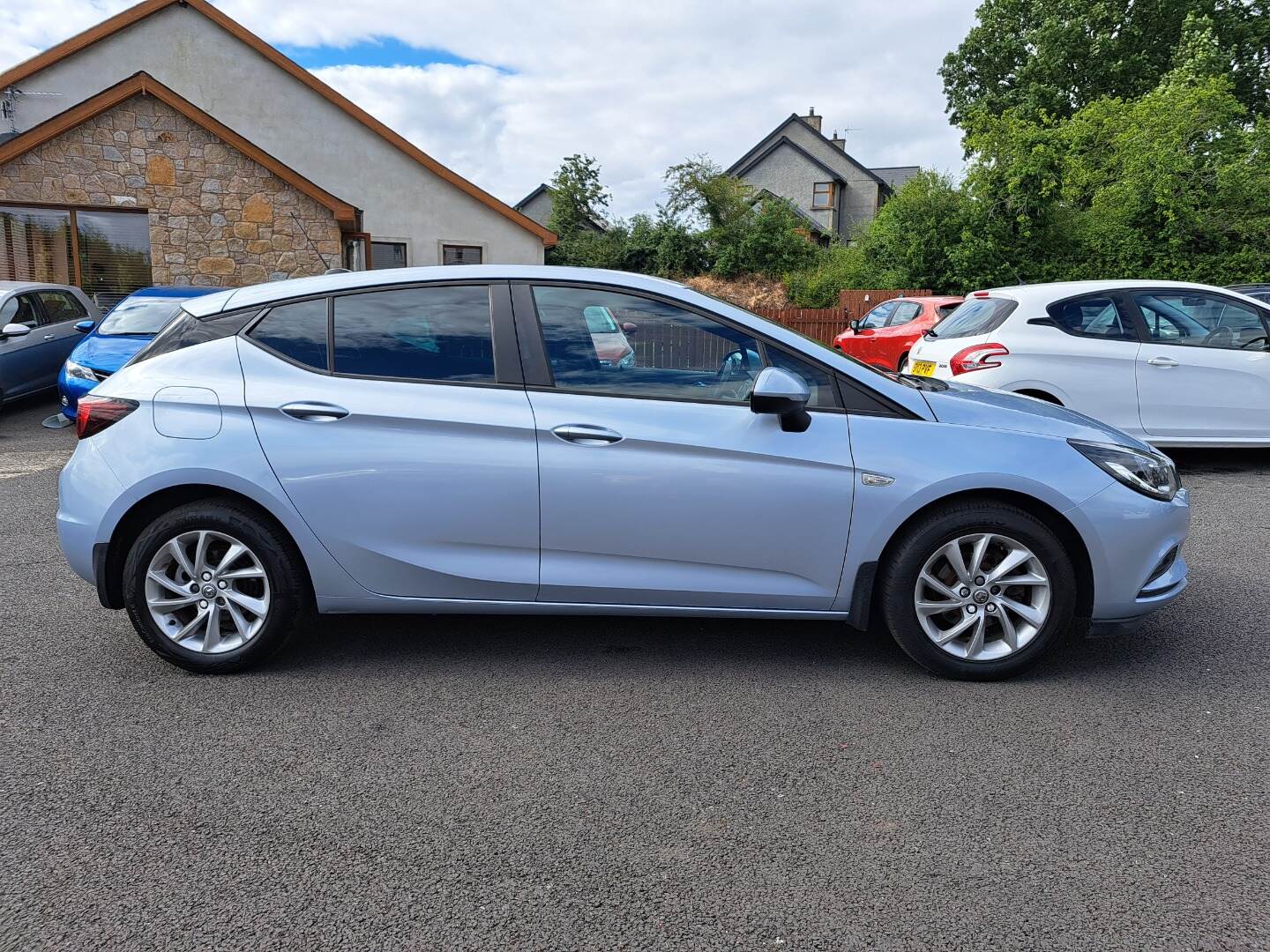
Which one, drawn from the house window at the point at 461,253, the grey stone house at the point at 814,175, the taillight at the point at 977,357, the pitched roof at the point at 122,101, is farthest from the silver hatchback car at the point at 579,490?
the grey stone house at the point at 814,175

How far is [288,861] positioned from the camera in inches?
103

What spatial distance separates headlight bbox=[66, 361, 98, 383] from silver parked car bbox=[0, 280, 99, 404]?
1.91 metres

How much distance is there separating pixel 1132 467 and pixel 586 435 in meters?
2.25

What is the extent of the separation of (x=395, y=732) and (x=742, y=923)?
1.55 m

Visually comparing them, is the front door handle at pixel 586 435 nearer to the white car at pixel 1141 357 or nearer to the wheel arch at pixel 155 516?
the wheel arch at pixel 155 516

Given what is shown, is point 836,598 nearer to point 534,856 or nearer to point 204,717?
point 534,856

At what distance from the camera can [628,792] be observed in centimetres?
298

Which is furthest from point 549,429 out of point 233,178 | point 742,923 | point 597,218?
point 597,218

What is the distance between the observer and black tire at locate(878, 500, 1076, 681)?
3713 millimetres

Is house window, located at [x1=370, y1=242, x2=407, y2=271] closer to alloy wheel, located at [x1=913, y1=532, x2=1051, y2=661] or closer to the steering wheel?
the steering wheel

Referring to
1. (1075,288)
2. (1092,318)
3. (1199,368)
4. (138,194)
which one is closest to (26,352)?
(138,194)

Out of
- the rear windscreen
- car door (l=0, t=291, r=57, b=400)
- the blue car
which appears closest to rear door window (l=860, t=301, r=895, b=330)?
the rear windscreen

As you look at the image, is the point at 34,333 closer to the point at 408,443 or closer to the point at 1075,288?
Result: the point at 408,443

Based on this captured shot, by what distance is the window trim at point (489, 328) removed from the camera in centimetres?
383
